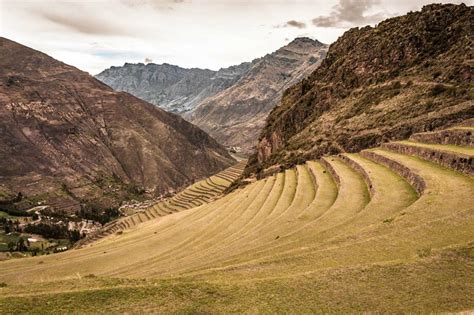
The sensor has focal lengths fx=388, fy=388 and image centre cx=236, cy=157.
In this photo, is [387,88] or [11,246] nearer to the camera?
[387,88]

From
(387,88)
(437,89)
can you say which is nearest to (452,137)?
(437,89)

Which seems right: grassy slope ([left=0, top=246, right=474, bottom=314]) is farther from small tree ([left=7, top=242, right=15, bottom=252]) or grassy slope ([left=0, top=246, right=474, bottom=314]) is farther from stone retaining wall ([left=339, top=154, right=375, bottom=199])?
small tree ([left=7, top=242, right=15, bottom=252])

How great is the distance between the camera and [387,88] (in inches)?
2267

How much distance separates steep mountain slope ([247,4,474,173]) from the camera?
1757 inches

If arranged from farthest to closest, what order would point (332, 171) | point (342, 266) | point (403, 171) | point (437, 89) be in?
point (437, 89), point (332, 171), point (403, 171), point (342, 266)

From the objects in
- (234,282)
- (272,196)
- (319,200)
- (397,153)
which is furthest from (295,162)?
(234,282)

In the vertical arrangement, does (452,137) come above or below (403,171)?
above

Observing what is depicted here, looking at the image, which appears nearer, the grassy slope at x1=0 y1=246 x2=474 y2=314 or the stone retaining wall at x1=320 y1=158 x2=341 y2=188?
the grassy slope at x1=0 y1=246 x2=474 y2=314

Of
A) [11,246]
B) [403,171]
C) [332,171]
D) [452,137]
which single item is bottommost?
[11,246]

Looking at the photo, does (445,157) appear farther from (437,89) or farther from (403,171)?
(437,89)

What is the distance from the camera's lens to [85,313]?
9.62m

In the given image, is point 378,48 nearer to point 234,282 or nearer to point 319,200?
point 319,200

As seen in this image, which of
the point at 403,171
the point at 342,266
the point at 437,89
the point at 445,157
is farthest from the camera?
the point at 437,89

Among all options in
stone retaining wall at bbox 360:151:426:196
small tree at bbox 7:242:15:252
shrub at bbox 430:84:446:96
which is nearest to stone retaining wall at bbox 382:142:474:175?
stone retaining wall at bbox 360:151:426:196
